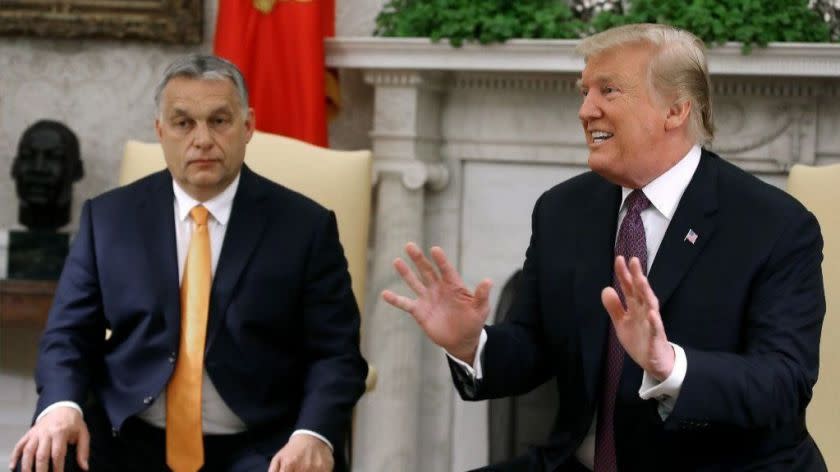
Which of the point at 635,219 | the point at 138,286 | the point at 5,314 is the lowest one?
the point at 5,314

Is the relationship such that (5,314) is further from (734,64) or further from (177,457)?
(734,64)

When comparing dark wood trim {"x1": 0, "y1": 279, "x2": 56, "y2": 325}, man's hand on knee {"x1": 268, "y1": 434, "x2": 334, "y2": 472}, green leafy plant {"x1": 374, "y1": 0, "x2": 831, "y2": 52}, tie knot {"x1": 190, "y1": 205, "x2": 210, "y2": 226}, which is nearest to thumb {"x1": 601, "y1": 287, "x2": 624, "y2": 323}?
man's hand on knee {"x1": 268, "y1": 434, "x2": 334, "y2": 472}

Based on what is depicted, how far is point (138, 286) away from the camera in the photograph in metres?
2.93

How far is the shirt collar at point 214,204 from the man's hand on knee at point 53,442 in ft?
1.70

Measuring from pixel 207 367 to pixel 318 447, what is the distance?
309mm

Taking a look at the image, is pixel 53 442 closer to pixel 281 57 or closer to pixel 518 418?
pixel 281 57

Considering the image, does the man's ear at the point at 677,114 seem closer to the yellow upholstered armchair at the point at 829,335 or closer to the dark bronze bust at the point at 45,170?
the yellow upholstered armchair at the point at 829,335

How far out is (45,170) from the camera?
450 cm

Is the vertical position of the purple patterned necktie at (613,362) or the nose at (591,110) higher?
the nose at (591,110)

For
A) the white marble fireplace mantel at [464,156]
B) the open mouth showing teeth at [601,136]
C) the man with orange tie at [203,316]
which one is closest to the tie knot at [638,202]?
the open mouth showing teeth at [601,136]

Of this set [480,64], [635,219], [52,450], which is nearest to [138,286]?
[52,450]

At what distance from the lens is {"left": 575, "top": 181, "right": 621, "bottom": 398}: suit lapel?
253 centimetres

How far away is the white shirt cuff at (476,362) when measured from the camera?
8.30 feet

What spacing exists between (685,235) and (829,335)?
82cm
